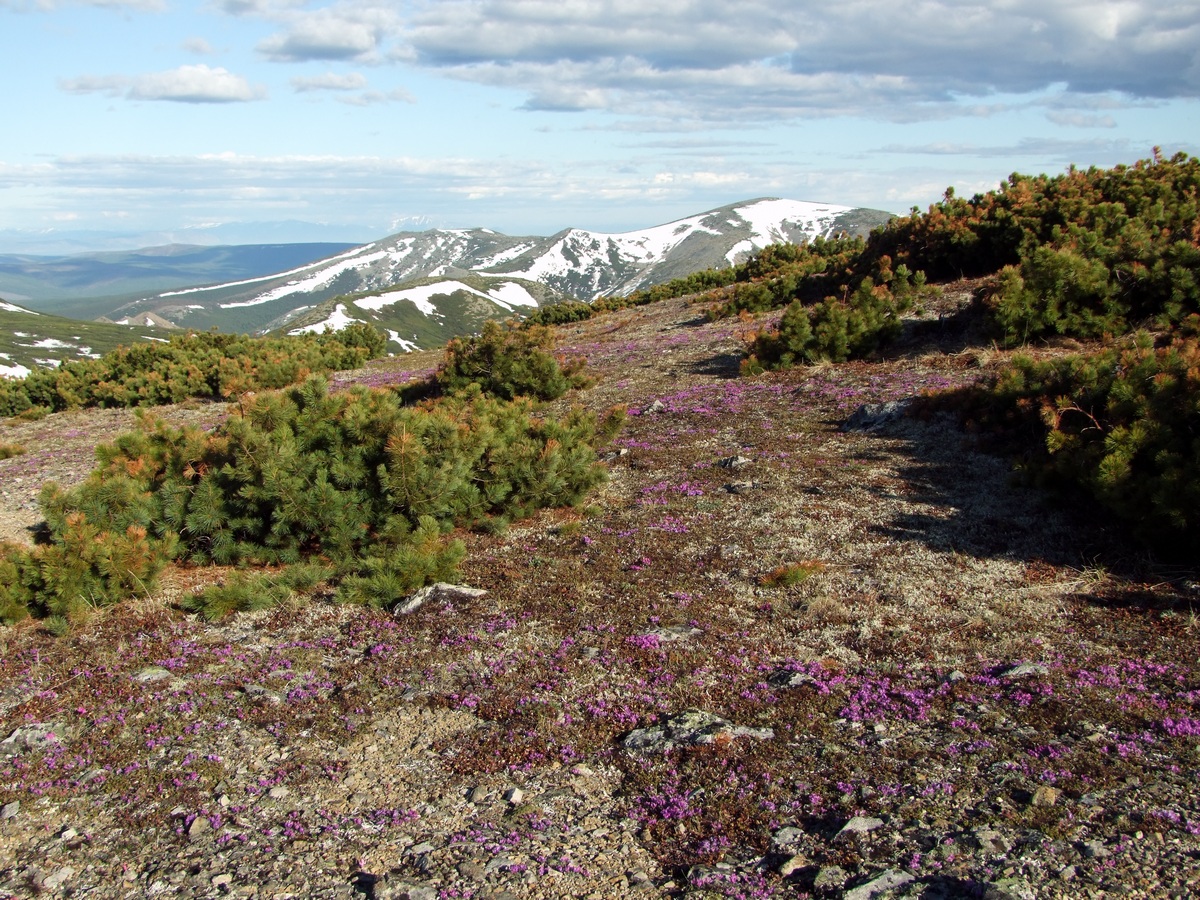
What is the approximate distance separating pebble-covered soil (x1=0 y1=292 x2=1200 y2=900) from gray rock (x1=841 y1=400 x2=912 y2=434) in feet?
10.1

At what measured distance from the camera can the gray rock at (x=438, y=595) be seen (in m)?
9.09

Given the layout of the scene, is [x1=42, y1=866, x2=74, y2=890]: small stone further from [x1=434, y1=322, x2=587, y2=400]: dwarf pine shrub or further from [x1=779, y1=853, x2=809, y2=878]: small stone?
[x1=434, y1=322, x2=587, y2=400]: dwarf pine shrub

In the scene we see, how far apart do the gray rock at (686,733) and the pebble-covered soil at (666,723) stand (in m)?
0.04

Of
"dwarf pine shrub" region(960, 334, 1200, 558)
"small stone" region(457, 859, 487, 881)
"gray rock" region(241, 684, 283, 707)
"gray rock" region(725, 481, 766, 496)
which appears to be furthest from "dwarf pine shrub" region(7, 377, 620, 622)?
"dwarf pine shrub" region(960, 334, 1200, 558)

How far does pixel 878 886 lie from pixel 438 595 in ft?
19.4

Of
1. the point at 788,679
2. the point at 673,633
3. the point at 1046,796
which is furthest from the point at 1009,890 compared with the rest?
the point at 673,633

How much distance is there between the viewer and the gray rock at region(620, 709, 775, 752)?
20.7 ft

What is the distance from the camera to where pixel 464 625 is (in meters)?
8.65

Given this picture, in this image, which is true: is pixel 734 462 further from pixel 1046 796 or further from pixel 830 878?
pixel 830 878

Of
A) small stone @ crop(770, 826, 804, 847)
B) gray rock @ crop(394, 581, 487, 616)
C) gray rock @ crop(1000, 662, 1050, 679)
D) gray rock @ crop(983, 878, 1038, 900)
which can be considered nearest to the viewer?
gray rock @ crop(983, 878, 1038, 900)

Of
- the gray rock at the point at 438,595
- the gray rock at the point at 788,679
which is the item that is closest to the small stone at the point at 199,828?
the gray rock at the point at 438,595

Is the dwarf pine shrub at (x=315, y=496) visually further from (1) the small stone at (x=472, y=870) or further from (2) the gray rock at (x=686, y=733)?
A: (1) the small stone at (x=472, y=870)

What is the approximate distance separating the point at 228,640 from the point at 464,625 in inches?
97.0

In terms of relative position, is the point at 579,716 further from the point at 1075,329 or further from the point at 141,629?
the point at 1075,329
